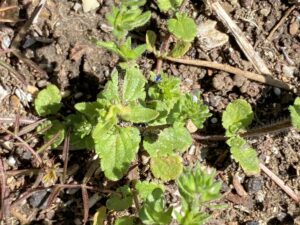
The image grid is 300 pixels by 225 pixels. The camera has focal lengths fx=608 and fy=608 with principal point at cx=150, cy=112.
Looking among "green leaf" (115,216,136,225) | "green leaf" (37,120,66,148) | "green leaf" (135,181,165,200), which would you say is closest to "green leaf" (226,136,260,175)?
"green leaf" (135,181,165,200)

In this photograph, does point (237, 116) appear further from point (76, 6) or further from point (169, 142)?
point (76, 6)

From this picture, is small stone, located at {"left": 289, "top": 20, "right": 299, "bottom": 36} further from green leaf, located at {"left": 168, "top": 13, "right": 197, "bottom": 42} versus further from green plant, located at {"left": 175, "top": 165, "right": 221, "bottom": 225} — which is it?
green plant, located at {"left": 175, "top": 165, "right": 221, "bottom": 225}

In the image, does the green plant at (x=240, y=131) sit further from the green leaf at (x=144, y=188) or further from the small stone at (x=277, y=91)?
the green leaf at (x=144, y=188)

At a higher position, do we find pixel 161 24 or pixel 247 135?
pixel 161 24

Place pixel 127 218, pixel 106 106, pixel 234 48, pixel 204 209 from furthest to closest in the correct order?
1. pixel 234 48
2. pixel 204 209
3. pixel 127 218
4. pixel 106 106

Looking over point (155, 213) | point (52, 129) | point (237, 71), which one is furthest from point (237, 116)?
point (52, 129)

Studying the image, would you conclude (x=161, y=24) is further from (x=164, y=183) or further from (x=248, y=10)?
(x=164, y=183)

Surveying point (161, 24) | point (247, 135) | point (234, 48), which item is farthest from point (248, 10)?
point (247, 135)

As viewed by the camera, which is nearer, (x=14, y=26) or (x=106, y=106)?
(x=106, y=106)

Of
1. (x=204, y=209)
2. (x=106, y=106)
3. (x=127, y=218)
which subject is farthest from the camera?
(x=204, y=209)
